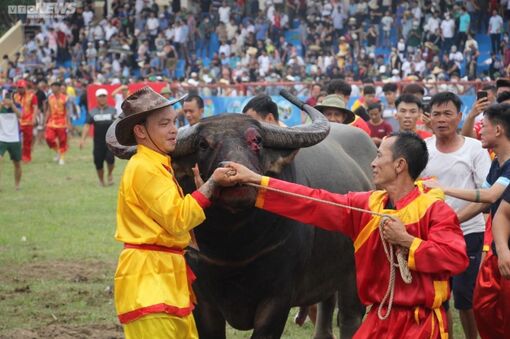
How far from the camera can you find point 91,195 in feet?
57.1

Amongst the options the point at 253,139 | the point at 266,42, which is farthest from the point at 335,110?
the point at 266,42

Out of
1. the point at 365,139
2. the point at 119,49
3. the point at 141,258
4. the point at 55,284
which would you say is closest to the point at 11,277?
the point at 55,284

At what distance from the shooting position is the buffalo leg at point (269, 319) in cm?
588

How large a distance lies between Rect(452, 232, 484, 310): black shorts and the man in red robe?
2374 millimetres

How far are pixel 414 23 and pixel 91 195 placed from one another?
62.9 ft

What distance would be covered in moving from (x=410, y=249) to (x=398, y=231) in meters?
0.11

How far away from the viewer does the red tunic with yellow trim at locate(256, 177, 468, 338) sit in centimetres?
473

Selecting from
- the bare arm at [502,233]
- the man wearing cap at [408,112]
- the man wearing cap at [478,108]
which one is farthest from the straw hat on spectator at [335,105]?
the bare arm at [502,233]

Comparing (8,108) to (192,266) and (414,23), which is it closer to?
(192,266)

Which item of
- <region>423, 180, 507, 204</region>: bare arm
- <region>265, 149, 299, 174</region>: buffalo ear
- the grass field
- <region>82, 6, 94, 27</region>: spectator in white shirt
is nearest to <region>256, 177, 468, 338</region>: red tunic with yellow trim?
<region>265, 149, 299, 174</region>: buffalo ear

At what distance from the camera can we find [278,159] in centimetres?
596

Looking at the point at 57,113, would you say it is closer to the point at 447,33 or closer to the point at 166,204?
the point at 447,33

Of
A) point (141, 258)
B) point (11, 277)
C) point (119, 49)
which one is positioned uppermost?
point (141, 258)

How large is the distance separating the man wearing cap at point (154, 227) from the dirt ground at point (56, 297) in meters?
2.90
